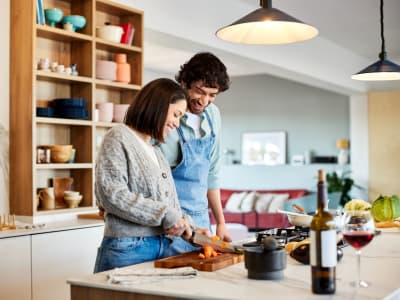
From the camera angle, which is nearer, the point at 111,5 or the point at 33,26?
the point at 33,26

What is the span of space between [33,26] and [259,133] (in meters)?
7.56

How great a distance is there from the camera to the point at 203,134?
2.79 metres

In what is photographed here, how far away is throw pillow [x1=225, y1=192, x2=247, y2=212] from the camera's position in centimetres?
997

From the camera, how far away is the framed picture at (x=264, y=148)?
10750 millimetres

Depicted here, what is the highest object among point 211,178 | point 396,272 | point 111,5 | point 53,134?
point 111,5

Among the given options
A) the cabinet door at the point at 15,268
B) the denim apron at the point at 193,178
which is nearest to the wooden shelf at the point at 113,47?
the cabinet door at the point at 15,268

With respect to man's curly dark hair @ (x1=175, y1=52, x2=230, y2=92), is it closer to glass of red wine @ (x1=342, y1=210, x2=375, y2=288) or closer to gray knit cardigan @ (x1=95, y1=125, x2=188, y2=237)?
gray knit cardigan @ (x1=95, y1=125, x2=188, y2=237)

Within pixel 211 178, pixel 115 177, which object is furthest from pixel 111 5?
pixel 115 177

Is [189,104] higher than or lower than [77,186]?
higher

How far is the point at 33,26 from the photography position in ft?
12.3

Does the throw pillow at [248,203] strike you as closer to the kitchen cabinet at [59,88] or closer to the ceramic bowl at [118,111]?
the kitchen cabinet at [59,88]

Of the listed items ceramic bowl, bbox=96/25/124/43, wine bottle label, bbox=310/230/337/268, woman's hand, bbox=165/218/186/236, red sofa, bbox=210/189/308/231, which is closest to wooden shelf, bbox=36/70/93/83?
ceramic bowl, bbox=96/25/124/43

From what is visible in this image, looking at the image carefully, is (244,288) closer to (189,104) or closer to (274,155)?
(189,104)

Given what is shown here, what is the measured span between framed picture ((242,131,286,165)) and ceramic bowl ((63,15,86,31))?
23.0 feet
